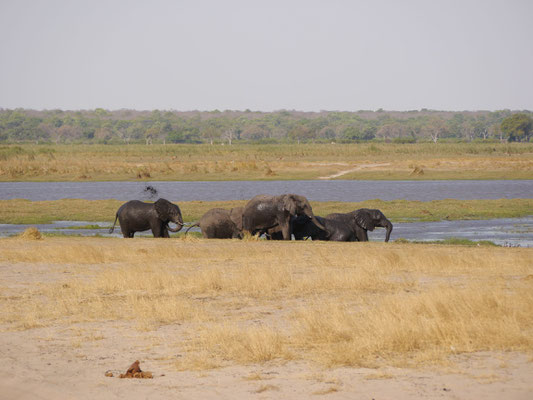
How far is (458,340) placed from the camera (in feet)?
31.7

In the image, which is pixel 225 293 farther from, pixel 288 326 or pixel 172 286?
pixel 288 326

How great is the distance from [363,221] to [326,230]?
1.16m

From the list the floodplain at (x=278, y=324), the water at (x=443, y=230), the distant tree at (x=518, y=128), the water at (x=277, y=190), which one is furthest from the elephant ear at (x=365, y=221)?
the distant tree at (x=518, y=128)

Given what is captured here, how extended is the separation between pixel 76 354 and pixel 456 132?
6691 inches

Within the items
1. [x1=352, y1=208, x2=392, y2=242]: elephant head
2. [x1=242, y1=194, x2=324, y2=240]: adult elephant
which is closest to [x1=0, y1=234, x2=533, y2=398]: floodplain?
[x1=242, y1=194, x2=324, y2=240]: adult elephant

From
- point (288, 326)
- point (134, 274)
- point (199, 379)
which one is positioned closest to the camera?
point (199, 379)

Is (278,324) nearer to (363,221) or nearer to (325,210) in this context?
(363,221)

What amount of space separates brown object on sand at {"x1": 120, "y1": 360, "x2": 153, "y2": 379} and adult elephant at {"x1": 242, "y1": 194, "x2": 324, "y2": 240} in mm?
13949

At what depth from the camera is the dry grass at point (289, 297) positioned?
376 inches

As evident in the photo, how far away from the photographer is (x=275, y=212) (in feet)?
75.6

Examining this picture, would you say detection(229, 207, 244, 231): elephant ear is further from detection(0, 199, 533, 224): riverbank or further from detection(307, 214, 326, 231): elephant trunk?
detection(0, 199, 533, 224): riverbank

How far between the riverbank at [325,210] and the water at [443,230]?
110 cm

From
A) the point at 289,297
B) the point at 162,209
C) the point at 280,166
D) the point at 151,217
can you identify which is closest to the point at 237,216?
the point at 162,209

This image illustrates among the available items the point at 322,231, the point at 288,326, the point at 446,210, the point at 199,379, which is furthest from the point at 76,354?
the point at 446,210
